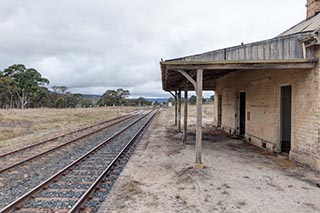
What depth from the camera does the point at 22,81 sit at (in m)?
64.7

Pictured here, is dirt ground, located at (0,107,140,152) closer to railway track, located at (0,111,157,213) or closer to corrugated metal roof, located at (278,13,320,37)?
railway track, located at (0,111,157,213)

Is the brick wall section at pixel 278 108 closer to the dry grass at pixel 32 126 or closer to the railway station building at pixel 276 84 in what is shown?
the railway station building at pixel 276 84

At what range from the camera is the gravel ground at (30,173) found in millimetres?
5913

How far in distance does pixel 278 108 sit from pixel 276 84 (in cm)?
83

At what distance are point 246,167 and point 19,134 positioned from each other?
41.7 feet

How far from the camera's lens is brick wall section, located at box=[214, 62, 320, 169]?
7551mm

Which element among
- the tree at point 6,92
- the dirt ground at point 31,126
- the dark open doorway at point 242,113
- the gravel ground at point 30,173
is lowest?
the gravel ground at point 30,173

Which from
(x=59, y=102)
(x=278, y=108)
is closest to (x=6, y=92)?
(x=59, y=102)

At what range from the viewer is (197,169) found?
24.6 ft

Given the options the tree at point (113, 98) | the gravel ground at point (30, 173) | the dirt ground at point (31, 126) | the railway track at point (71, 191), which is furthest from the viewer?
the tree at point (113, 98)

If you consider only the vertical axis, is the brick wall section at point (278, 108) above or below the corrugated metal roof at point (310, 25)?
below

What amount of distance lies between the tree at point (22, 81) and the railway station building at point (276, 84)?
2386 inches

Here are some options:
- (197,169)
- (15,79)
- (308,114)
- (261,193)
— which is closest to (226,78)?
(308,114)

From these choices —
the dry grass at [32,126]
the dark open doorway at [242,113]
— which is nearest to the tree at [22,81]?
the dry grass at [32,126]
